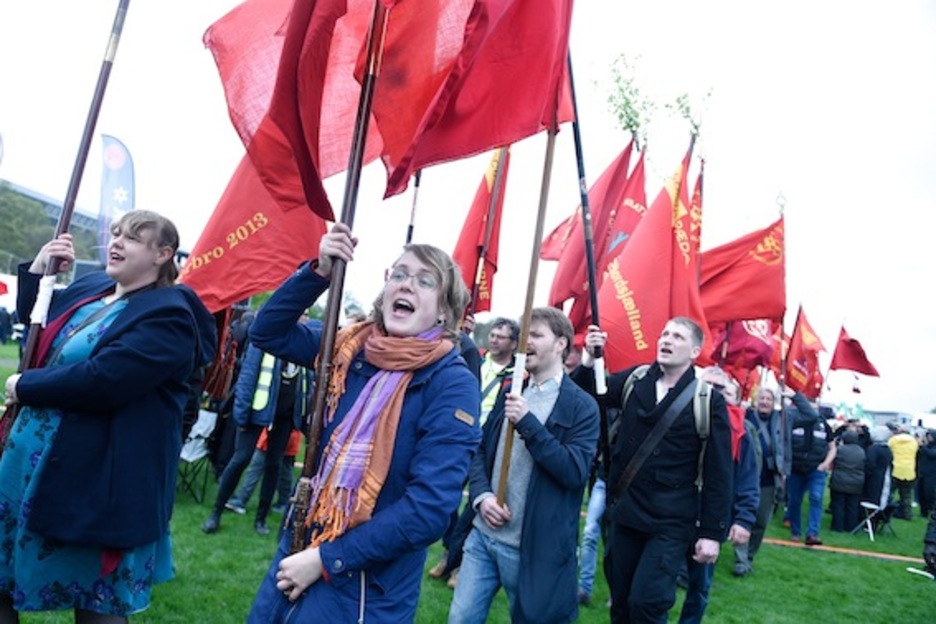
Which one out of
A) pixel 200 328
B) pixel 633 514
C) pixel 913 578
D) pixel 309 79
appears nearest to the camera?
pixel 309 79

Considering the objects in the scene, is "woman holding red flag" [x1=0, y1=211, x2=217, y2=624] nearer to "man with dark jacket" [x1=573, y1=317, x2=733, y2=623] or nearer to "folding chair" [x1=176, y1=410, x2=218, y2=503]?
"man with dark jacket" [x1=573, y1=317, x2=733, y2=623]

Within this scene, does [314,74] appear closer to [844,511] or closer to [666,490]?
[666,490]

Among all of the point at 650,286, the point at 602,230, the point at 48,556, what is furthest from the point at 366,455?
the point at 602,230

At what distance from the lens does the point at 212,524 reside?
23.0 feet

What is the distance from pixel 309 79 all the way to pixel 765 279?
6.66 metres

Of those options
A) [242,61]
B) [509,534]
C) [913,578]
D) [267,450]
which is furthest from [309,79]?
[913,578]

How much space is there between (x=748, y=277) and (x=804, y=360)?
10.1m

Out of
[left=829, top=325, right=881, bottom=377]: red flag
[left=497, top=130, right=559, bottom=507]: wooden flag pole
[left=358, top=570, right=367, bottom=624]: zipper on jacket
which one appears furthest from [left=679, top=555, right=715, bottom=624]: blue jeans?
[left=829, top=325, right=881, bottom=377]: red flag

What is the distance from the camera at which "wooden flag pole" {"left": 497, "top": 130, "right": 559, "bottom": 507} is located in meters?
3.79

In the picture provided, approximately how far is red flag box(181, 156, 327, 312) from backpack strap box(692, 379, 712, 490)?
2.58 m

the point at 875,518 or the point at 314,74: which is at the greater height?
the point at 314,74

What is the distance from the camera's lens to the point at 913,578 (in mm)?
11172

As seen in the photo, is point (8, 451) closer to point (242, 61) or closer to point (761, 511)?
point (242, 61)

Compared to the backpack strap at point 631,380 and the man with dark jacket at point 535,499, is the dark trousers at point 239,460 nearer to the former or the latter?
the man with dark jacket at point 535,499
